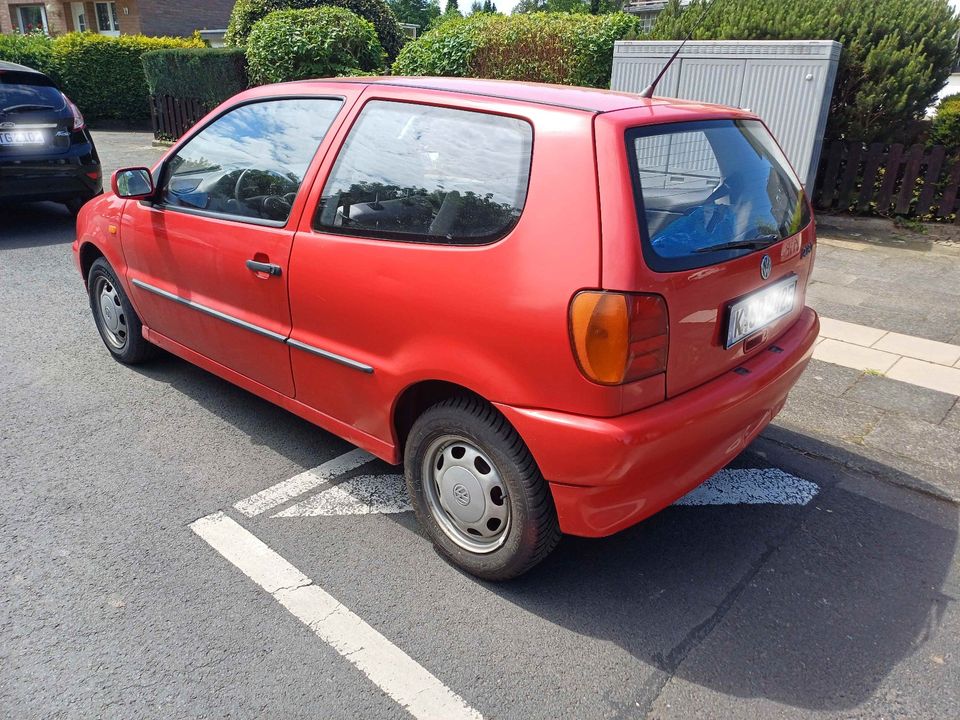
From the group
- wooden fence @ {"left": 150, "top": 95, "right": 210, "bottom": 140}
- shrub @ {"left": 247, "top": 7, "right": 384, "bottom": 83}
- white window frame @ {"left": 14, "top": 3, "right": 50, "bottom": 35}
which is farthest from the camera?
white window frame @ {"left": 14, "top": 3, "right": 50, "bottom": 35}

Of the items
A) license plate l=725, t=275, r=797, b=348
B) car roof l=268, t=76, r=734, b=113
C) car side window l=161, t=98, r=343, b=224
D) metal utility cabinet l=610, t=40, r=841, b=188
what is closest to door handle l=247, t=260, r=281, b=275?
car side window l=161, t=98, r=343, b=224

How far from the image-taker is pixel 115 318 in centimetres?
473

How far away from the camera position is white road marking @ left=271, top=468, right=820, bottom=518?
3.34 m

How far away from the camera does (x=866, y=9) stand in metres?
8.35

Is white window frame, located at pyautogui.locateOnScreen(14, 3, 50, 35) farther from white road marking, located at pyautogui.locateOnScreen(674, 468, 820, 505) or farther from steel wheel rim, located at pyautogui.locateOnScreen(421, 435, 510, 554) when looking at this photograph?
white road marking, located at pyautogui.locateOnScreen(674, 468, 820, 505)

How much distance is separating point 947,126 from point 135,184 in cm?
799

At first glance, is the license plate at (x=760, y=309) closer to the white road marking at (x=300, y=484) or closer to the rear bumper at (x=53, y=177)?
the white road marking at (x=300, y=484)

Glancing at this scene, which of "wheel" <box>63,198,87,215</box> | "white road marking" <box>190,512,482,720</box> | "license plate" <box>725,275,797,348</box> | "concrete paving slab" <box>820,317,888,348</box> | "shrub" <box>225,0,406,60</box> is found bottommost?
"concrete paving slab" <box>820,317,888,348</box>

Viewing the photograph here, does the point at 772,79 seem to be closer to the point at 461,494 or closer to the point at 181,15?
the point at 461,494

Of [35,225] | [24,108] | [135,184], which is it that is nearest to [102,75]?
Result: [35,225]

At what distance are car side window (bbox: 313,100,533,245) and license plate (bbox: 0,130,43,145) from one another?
629cm

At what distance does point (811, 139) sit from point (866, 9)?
1692 mm

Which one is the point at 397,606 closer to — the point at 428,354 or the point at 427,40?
the point at 428,354

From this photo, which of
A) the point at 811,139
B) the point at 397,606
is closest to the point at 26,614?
the point at 397,606
